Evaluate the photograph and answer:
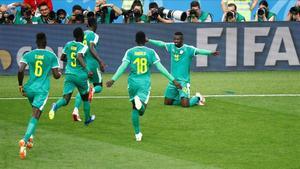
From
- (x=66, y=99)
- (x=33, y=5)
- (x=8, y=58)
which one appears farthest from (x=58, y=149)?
(x=33, y=5)

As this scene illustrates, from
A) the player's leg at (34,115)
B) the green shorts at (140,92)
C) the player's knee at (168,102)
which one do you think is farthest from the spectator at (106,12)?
the player's leg at (34,115)

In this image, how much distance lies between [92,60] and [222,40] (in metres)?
8.00

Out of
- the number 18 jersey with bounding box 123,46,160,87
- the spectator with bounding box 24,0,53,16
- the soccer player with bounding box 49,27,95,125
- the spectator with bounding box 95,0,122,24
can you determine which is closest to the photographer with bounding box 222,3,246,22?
the spectator with bounding box 95,0,122,24

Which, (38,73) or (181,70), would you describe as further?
(181,70)

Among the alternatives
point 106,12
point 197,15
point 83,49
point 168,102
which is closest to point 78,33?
point 83,49

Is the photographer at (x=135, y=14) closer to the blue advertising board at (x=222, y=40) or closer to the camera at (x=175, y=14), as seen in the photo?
the blue advertising board at (x=222, y=40)

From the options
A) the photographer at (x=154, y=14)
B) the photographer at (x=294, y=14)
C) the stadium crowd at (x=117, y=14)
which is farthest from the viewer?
the photographer at (x=294, y=14)

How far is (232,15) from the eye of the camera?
28672mm

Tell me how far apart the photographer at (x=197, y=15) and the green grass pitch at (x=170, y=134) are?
350cm

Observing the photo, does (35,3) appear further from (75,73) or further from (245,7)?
(75,73)

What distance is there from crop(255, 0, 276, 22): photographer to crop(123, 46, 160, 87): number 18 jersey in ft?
38.5

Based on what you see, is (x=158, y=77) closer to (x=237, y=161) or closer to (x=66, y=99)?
(x=66, y=99)

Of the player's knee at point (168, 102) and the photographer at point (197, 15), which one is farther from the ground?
the photographer at point (197, 15)

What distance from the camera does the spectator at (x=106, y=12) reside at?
28.4 m
